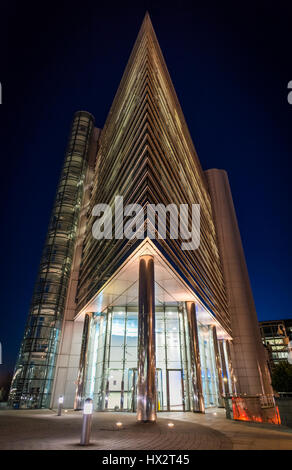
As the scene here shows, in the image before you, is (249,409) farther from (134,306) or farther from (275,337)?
(275,337)

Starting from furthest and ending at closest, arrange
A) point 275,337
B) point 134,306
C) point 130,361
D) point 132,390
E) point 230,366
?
point 275,337 → point 230,366 → point 134,306 → point 130,361 → point 132,390

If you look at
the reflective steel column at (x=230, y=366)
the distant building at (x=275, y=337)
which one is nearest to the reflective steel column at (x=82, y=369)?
the reflective steel column at (x=230, y=366)

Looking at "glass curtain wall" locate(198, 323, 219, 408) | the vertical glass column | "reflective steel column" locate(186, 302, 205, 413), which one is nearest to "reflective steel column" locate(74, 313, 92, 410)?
the vertical glass column

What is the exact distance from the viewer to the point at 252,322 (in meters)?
44.8

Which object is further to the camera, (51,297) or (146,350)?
(51,297)

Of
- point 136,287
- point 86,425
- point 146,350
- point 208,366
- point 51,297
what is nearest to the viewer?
point 86,425

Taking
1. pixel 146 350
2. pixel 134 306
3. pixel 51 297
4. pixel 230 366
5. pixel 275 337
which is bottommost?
pixel 146 350

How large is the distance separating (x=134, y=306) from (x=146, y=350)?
11.1 m

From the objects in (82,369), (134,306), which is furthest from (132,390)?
(134,306)

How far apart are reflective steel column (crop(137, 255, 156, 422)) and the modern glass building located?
51 mm

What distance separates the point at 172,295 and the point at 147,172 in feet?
37.8

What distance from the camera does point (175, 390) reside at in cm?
2223

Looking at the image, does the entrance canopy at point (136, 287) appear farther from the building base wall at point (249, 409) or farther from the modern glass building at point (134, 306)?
the building base wall at point (249, 409)
